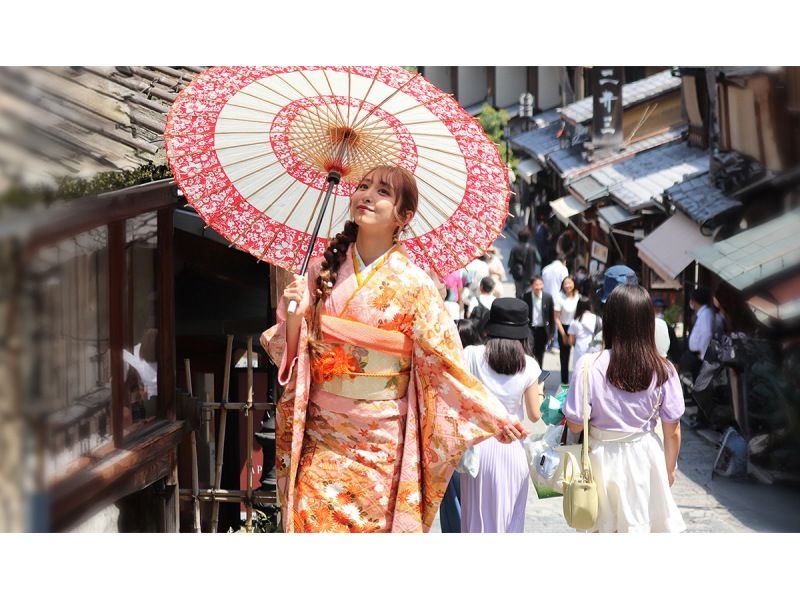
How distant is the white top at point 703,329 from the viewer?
1078 cm

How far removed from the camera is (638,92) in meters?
22.3

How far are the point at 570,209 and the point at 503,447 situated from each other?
16.8 meters

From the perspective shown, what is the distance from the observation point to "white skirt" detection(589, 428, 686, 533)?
5.14 metres

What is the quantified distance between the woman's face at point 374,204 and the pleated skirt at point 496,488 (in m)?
1.58

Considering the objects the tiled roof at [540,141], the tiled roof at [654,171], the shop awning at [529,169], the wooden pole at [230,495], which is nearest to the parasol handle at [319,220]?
the wooden pole at [230,495]

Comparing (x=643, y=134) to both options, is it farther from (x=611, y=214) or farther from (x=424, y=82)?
(x=424, y=82)

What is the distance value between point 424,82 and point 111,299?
177cm

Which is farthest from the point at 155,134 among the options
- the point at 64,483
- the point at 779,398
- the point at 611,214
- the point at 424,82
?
the point at 611,214

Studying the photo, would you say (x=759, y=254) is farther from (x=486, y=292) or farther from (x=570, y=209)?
(x=570, y=209)

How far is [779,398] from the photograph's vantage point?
8.64 m

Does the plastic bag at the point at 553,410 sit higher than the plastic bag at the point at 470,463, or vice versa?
the plastic bag at the point at 553,410

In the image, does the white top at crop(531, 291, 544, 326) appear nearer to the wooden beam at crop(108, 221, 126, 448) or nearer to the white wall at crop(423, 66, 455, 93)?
the wooden beam at crop(108, 221, 126, 448)

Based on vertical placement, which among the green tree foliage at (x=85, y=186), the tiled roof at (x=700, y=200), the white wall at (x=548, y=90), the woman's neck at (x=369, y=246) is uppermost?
the white wall at (x=548, y=90)

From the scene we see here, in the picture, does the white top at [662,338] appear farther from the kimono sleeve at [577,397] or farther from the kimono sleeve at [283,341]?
the kimono sleeve at [283,341]
